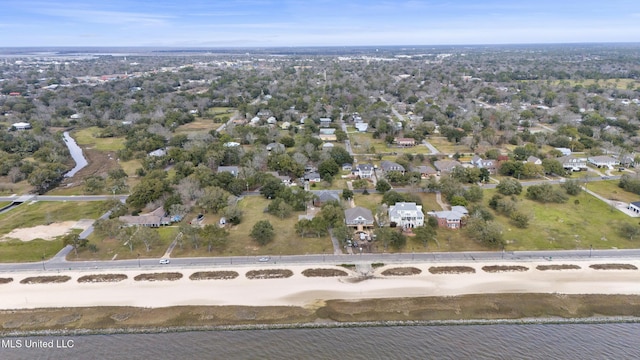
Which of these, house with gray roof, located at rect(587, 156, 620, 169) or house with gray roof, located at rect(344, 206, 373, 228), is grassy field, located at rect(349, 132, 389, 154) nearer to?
house with gray roof, located at rect(344, 206, 373, 228)

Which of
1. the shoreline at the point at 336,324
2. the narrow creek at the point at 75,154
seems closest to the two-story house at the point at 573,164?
the shoreline at the point at 336,324

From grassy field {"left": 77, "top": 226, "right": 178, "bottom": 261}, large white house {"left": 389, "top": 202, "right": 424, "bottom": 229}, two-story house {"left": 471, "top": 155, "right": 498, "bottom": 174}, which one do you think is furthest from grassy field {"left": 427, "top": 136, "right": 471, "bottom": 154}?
grassy field {"left": 77, "top": 226, "right": 178, "bottom": 261}

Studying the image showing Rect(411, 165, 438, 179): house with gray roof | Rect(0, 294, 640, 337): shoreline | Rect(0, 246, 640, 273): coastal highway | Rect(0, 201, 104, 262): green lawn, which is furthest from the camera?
Rect(411, 165, 438, 179): house with gray roof

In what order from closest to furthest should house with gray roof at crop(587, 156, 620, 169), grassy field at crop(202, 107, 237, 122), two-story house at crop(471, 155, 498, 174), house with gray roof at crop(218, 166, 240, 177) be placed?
house with gray roof at crop(218, 166, 240, 177) < two-story house at crop(471, 155, 498, 174) < house with gray roof at crop(587, 156, 620, 169) < grassy field at crop(202, 107, 237, 122)

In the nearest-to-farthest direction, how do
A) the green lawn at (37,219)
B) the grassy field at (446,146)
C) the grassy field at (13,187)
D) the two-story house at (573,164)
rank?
1. the green lawn at (37,219)
2. the grassy field at (13,187)
3. the two-story house at (573,164)
4. the grassy field at (446,146)

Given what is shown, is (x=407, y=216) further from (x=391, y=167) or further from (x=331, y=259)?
(x=391, y=167)

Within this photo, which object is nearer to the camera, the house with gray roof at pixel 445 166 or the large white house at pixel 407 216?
the large white house at pixel 407 216

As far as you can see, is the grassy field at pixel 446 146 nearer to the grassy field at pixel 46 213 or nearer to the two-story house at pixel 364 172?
the two-story house at pixel 364 172

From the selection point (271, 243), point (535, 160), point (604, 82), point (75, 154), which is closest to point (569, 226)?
point (535, 160)
